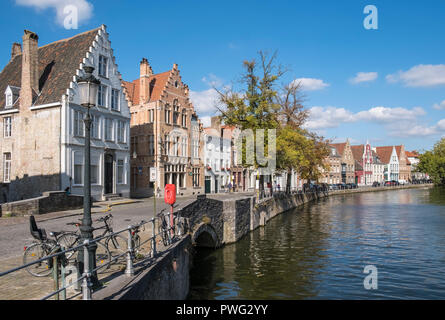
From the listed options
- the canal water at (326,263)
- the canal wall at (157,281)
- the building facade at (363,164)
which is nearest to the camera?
the canal wall at (157,281)

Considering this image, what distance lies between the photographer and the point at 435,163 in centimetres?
10131

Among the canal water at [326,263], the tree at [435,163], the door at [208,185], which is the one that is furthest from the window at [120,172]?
the tree at [435,163]

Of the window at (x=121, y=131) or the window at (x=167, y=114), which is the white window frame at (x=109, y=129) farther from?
the window at (x=167, y=114)

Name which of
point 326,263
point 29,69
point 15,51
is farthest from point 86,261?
point 15,51

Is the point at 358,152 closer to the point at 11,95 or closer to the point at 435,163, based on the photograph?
the point at 435,163

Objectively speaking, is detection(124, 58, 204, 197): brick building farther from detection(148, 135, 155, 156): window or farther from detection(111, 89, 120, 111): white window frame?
detection(111, 89, 120, 111): white window frame

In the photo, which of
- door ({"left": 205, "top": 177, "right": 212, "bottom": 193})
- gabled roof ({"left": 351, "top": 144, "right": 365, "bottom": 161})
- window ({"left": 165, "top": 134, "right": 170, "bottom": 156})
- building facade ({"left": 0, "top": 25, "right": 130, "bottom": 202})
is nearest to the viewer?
building facade ({"left": 0, "top": 25, "right": 130, "bottom": 202})

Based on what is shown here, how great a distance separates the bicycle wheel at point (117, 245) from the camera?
36.7 feet

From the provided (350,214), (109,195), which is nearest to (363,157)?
(350,214)

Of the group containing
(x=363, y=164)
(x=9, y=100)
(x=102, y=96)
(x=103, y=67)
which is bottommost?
(x=363, y=164)

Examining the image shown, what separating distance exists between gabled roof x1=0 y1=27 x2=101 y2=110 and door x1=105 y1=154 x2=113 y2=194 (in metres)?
6.35

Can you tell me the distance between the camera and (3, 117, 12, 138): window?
2884 cm

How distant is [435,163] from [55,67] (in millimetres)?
102881

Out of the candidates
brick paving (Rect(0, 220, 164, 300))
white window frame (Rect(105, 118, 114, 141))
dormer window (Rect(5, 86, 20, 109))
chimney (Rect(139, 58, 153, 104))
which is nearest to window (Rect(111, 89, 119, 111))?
white window frame (Rect(105, 118, 114, 141))
